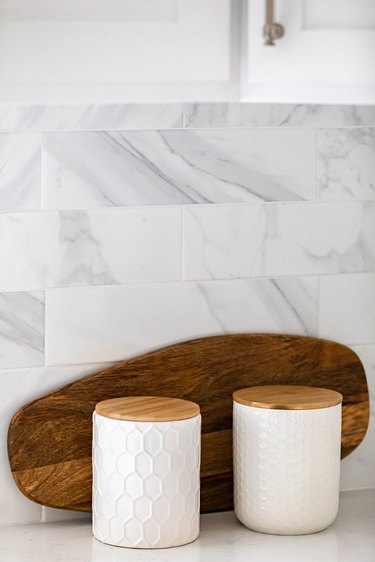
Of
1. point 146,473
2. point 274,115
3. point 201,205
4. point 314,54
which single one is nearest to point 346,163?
point 274,115

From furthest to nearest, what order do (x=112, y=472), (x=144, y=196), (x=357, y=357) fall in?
(x=357, y=357) < (x=144, y=196) < (x=112, y=472)

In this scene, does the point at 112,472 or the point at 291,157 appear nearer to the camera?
the point at 112,472

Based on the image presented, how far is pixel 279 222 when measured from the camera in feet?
5.07

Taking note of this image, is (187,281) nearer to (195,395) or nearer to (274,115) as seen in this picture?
(195,395)

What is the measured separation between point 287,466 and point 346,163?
527 millimetres

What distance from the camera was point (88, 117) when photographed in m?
1.42

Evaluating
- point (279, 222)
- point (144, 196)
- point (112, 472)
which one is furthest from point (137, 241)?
point (112, 472)

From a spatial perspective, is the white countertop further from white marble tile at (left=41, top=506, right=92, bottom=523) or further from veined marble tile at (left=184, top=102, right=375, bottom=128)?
veined marble tile at (left=184, top=102, right=375, bottom=128)

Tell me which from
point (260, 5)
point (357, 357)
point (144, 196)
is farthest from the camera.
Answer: point (357, 357)

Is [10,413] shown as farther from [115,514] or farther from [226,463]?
[226,463]

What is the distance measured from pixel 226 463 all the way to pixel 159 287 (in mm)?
309

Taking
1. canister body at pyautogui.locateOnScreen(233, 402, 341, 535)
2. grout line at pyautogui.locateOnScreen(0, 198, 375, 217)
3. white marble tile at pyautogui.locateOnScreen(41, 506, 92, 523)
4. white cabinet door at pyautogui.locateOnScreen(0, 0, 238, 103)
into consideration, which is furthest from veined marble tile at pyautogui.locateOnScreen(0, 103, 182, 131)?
white marble tile at pyautogui.locateOnScreen(41, 506, 92, 523)

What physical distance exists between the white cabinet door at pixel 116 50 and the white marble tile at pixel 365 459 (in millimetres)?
638

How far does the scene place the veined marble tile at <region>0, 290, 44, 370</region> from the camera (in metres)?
1.41
